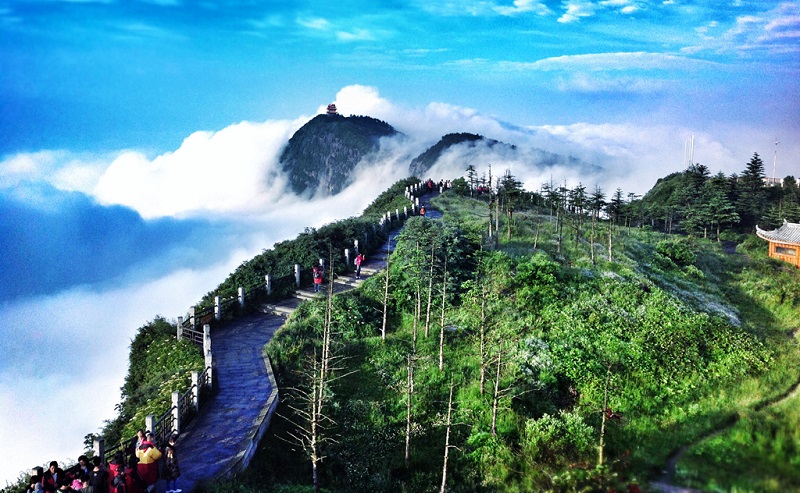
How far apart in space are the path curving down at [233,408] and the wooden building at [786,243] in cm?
3461

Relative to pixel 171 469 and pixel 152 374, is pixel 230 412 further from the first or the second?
pixel 152 374

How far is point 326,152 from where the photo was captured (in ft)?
387

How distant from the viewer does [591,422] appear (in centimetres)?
1481

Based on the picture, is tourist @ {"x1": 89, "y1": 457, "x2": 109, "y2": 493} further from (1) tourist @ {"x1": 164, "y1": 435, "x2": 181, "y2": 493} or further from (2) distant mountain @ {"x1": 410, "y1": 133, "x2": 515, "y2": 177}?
(2) distant mountain @ {"x1": 410, "y1": 133, "x2": 515, "y2": 177}

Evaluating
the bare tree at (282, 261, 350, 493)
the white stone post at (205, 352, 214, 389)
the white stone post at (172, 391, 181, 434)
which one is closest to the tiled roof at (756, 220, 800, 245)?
the bare tree at (282, 261, 350, 493)

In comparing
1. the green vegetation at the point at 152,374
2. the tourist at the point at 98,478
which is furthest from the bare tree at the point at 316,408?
the tourist at the point at 98,478

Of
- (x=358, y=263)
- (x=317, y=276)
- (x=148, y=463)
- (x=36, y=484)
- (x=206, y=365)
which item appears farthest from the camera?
(x=358, y=263)

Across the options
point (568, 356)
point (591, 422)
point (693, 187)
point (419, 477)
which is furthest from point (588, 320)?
point (693, 187)

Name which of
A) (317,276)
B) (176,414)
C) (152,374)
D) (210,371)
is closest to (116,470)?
(176,414)

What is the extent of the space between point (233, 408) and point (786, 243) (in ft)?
127

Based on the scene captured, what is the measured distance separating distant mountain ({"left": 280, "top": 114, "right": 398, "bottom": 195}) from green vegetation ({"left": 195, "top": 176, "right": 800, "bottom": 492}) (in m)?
87.8

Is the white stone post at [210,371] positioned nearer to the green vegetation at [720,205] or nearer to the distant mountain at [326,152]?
the green vegetation at [720,205]

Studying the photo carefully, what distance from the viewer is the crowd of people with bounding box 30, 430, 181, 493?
1026cm

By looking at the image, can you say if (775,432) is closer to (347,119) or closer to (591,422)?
(591,422)
